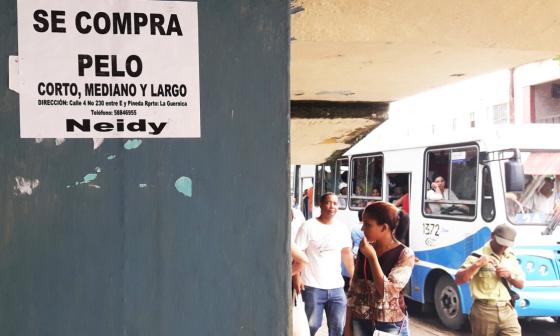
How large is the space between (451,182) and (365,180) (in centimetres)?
247

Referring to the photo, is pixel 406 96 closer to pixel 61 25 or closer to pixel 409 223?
pixel 61 25

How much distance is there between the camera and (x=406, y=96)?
4.66m

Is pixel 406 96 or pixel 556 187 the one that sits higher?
pixel 406 96

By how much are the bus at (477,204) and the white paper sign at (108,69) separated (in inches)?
207

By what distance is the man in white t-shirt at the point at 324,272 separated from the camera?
18.4ft

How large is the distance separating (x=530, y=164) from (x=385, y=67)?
15.4ft

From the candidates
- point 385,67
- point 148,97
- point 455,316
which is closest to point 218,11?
point 148,97

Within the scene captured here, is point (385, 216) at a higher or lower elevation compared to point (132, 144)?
lower

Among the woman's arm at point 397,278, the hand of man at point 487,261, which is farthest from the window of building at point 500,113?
the woman's arm at point 397,278

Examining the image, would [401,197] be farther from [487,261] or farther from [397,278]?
[397,278]

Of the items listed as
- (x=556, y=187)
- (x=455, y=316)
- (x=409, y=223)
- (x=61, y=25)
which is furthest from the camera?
(x=409, y=223)

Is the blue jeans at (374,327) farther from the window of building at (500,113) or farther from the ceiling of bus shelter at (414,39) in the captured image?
the window of building at (500,113)

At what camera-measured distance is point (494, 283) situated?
15.5ft

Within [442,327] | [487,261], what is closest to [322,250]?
[487,261]
